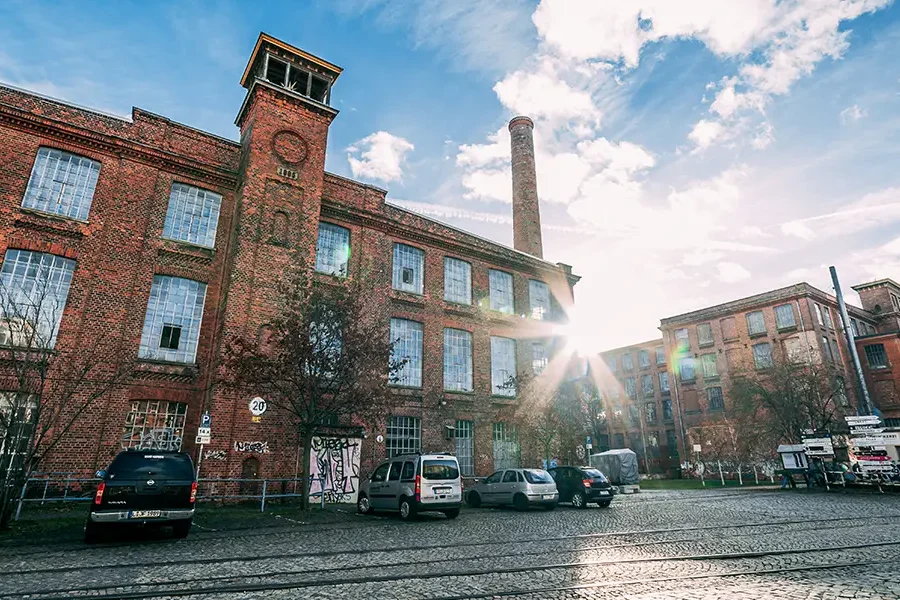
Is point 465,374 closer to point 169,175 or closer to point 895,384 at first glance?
point 169,175

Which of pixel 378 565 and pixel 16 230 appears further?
pixel 16 230

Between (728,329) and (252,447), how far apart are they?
39.1 metres

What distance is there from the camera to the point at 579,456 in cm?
2492

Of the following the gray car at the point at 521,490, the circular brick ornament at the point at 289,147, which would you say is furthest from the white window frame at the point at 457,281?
the gray car at the point at 521,490

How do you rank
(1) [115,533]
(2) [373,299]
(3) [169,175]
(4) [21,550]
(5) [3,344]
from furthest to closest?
1. (2) [373,299]
2. (3) [169,175]
3. (5) [3,344]
4. (1) [115,533]
5. (4) [21,550]

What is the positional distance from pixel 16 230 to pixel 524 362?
789 inches

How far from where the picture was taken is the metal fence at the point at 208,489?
12.9m

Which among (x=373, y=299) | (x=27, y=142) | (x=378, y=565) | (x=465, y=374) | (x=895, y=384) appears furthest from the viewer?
(x=895, y=384)

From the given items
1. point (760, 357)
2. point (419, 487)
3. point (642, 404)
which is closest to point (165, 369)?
point (419, 487)

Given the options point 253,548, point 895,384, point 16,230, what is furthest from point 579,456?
point 895,384

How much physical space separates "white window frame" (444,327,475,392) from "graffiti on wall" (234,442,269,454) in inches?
324

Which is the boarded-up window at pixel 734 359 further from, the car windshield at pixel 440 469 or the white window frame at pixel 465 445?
the car windshield at pixel 440 469

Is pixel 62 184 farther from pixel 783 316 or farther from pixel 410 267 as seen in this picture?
pixel 783 316

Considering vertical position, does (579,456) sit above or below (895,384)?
below
